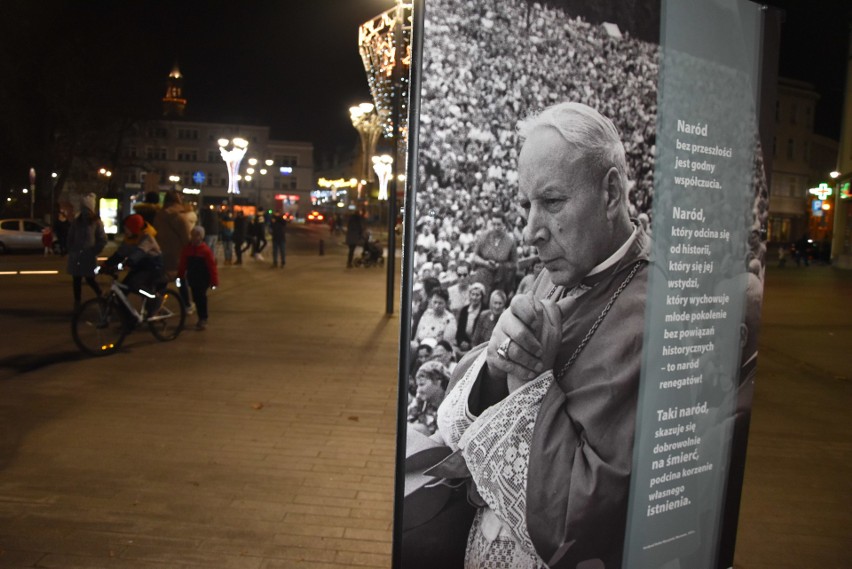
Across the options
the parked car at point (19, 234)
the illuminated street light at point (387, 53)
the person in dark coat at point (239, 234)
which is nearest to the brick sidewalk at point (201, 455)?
the illuminated street light at point (387, 53)

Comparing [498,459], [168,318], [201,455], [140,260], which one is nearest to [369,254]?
[168,318]

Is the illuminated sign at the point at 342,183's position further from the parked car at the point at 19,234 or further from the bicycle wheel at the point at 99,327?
the bicycle wheel at the point at 99,327

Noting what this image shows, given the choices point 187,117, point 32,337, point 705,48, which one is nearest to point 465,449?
point 705,48

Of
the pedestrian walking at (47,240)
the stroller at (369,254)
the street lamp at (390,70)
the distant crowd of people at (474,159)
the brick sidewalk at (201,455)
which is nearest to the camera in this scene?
the distant crowd of people at (474,159)

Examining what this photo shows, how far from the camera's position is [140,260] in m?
10.4

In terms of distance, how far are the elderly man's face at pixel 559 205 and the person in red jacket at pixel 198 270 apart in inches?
393

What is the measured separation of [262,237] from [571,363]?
28.0m

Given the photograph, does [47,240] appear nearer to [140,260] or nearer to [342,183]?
[140,260]

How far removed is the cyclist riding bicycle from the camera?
1027 centimetres

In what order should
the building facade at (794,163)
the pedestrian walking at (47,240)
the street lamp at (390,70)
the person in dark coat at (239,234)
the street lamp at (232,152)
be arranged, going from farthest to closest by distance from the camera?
the building facade at (794,163) → the pedestrian walking at (47,240) → the street lamp at (232,152) → the person in dark coat at (239,234) → the street lamp at (390,70)

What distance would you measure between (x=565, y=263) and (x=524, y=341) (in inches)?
10.4

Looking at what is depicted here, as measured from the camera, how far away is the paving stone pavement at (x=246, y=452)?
4.54 m

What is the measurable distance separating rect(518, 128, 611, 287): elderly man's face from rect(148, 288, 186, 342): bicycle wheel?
889 centimetres

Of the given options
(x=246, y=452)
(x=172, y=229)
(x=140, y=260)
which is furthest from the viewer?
(x=172, y=229)
